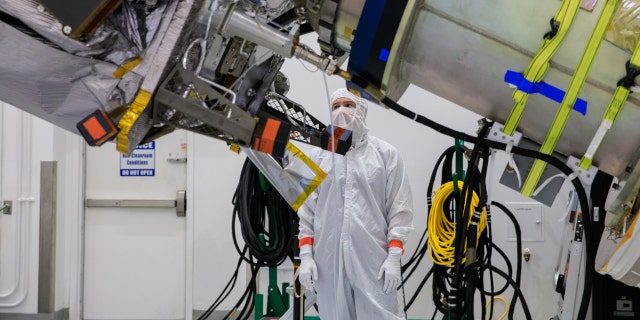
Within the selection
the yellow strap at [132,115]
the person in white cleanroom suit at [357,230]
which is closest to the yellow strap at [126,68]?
the yellow strap at [132,115]

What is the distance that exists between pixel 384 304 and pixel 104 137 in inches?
76.9

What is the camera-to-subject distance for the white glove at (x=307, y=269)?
9.54ft

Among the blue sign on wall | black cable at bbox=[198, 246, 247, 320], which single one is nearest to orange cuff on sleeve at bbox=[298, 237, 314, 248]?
black cable at bbox=[198, 246, 247, 320]

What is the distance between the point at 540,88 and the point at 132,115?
86cm

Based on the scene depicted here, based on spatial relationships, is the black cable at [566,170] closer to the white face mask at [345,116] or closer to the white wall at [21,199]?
the white face mask at [345,116]

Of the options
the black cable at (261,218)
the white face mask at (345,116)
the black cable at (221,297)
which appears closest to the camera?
the white face mask at (345,116)

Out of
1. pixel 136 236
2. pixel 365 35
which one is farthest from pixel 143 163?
pixel 365 35

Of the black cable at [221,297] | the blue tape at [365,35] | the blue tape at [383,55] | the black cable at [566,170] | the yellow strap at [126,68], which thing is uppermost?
the blue tape at [365,35]

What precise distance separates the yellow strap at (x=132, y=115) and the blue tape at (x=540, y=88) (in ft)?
2.51

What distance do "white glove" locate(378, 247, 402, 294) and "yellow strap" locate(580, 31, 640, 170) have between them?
1618 mm

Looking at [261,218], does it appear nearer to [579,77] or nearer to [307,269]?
[307,269]

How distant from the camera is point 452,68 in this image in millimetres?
1326

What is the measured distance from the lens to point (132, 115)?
1.22m

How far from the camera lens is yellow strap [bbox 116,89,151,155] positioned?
122 cm
